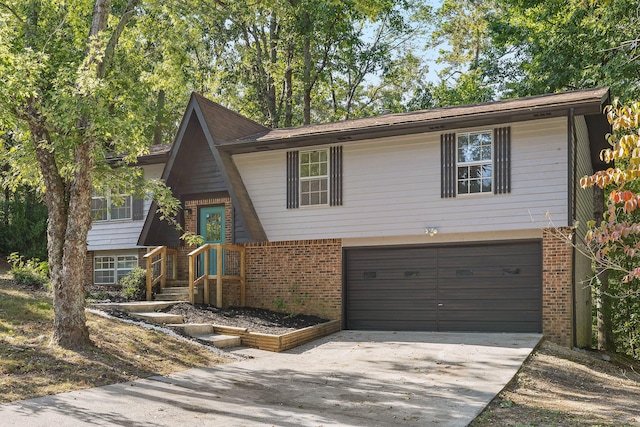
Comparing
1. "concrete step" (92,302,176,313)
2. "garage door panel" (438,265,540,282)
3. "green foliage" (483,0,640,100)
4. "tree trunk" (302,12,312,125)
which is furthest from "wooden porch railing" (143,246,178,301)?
"green foliage" (483,0,640,100)

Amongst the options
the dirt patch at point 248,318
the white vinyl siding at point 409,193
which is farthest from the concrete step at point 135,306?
the white vinyl siding at point 409,193

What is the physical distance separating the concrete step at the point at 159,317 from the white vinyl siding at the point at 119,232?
18.1 feet

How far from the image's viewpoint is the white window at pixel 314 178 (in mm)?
16000

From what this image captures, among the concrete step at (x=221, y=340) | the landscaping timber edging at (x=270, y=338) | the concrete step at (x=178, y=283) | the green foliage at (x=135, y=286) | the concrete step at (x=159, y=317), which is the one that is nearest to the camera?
the concrete step at (x=221, y=340)

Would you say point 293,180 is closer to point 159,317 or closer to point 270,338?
point 270,338

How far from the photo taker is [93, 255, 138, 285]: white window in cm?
1906

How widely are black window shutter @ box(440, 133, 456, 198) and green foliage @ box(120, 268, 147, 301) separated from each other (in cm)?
813

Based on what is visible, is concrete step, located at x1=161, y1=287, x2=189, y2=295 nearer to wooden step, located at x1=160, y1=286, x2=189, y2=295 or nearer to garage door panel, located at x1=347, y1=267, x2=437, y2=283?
wooden step, located at x1=160, y1=286, x2=189, y2=295

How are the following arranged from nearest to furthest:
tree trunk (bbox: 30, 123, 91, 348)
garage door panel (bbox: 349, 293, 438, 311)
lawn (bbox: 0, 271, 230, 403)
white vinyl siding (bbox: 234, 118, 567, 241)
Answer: lawn (bbox: 0, 271, 230, 403), tree trunk (bbox: 30, 123, 91, 348), white vinyl siding (bbox: 234, 118, 567, 241), garage door panel (bbox: 349, 293, 438, 311)

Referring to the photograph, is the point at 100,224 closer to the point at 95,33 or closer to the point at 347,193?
the point at 347,193

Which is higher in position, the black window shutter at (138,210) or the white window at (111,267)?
the black window shutter at (138,210)

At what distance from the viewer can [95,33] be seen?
1069 centimetres

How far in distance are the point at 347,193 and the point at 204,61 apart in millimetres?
10622

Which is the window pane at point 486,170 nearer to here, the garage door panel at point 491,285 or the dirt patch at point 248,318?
the garage door panel at point 491,285
